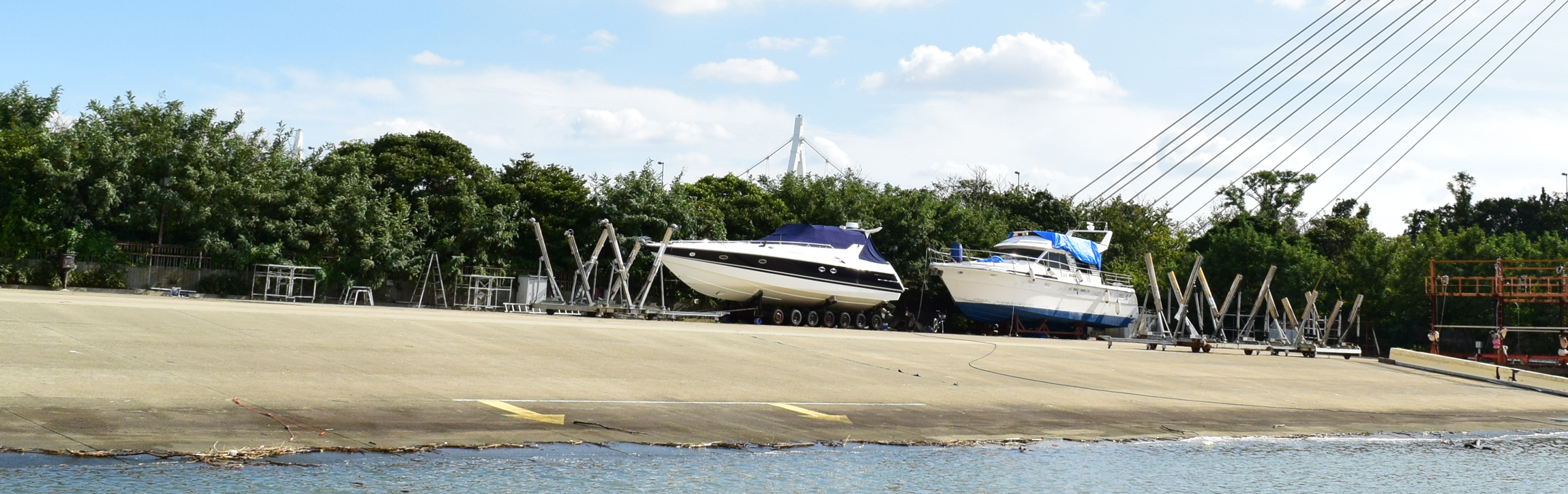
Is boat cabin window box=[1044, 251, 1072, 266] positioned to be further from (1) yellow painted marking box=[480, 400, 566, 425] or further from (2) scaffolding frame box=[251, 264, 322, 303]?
(1) yellow painted marking box=[480, 400, 566, 425]

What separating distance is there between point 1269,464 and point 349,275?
26.9 meters

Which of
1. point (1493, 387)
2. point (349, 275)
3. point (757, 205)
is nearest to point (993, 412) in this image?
point (1493, 387)

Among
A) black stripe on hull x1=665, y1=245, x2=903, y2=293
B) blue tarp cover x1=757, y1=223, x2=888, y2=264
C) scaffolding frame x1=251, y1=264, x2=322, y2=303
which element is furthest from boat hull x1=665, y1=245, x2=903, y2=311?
scaffolding frame x1=251, y1=264, x2=322, y2=303

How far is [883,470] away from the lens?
9.52 metres

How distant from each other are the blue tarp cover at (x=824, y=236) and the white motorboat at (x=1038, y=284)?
2.85m

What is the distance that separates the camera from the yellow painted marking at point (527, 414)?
9914 millimetres

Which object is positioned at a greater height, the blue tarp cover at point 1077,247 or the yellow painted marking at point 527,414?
the blue tarp cover at point 1077,247

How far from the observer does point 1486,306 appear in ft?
119

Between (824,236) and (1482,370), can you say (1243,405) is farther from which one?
(824,236)

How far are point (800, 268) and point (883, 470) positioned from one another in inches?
847

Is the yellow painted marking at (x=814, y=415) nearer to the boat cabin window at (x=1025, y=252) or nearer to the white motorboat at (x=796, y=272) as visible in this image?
the white motorboat at (x=796, y=272)

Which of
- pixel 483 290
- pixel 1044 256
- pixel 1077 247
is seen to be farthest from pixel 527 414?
pixel 1077 247

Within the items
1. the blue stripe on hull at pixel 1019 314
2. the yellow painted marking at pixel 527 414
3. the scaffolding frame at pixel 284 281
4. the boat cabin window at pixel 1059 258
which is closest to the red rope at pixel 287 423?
the yellow painted marking at pixel 527 414

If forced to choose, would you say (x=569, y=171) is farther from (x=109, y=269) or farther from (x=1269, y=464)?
(x=1269, y=464)
